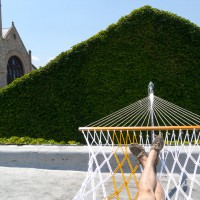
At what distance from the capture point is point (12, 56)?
22.9 m

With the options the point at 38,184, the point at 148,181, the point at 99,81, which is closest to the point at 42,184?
the point at 38,184

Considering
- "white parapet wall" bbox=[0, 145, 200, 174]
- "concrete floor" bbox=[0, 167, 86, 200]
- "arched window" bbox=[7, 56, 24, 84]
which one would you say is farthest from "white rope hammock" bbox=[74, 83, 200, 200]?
"arched window" bbox=[7, 56, 24, 84]

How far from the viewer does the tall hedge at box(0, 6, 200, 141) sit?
31.9 feet

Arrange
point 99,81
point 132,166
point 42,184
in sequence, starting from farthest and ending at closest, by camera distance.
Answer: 1. point 99,81
2. point 132,166
3. point 42,184

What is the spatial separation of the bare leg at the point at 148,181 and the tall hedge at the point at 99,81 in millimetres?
6164

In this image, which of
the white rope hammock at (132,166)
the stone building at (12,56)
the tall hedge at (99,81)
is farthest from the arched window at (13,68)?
the white rope hammock at (132,166)

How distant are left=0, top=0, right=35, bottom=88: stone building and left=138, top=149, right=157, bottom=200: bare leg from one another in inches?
686

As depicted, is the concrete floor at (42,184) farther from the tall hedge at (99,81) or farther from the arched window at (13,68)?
the arched window at (13,68)

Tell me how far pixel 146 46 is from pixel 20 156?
5.47 m

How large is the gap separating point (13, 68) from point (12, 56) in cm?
84

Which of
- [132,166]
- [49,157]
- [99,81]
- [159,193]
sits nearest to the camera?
[159,193]

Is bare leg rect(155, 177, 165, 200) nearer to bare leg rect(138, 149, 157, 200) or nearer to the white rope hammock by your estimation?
bare leg rect(138, 149, 157, 200)

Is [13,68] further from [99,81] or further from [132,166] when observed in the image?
[132,166]

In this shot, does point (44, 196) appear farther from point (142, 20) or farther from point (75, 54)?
point (142, 20)
